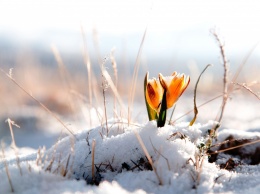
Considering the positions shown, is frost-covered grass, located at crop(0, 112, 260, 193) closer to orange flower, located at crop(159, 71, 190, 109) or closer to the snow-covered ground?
the snow-covered ground

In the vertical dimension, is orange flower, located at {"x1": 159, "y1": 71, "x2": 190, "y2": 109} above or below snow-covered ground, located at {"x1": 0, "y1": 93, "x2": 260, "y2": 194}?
above

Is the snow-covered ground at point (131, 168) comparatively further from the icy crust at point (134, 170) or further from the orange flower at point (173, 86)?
the orange flower at point (173, 86)

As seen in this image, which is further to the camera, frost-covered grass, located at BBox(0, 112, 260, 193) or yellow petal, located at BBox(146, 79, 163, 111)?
yellow petal, located at BBox(146, 79, 163, 111)

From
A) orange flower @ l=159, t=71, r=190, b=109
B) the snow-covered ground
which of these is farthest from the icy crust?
orange flower @ l=159, t=71, r=190, b=109

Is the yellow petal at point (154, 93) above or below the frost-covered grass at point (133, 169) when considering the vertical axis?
above

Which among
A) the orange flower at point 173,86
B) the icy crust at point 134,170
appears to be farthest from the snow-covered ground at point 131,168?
the orange flower at point 173,86

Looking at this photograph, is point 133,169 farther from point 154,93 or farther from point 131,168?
point 154,93

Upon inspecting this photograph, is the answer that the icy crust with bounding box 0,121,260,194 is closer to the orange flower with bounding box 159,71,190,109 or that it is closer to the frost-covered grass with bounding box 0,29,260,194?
the frost-covered grass with bounding box 0,29,260,194
